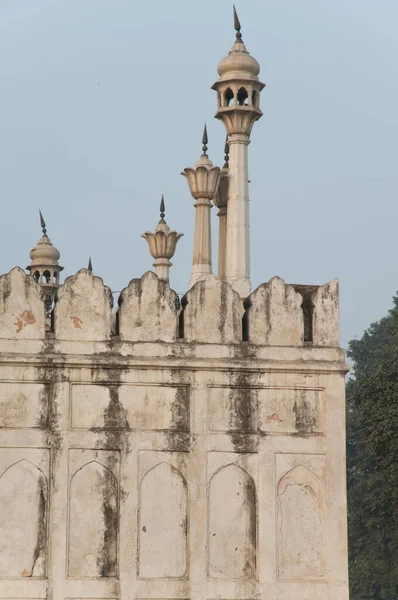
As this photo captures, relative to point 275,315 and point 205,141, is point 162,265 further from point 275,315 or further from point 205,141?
point 275,315

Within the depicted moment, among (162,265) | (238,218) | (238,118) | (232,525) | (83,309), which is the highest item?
(238,118)

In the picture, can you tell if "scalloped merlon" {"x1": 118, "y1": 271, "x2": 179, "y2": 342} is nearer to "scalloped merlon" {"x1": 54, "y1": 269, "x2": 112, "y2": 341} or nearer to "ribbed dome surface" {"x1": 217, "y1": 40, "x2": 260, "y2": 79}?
"scalloped merlon" {"x1": 54, "y1": 269, "x2": 112, "y2": 341}

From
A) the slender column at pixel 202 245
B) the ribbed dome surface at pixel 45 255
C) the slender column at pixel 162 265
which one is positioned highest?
the ribbed dome surface at pixel 45 255

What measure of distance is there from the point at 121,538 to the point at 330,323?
2.66 m

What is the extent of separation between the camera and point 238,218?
3025 cm

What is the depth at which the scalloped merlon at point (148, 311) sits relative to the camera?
12.0m

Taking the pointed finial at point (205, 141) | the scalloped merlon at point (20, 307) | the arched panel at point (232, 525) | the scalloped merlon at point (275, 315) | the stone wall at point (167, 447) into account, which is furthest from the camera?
the pointed finial at point (205, 141)

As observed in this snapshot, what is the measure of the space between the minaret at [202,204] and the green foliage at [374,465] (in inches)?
190

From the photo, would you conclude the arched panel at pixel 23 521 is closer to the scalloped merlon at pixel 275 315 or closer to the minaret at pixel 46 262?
the scalloped merlon at pixel 275 315

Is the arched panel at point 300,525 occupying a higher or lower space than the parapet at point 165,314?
lower

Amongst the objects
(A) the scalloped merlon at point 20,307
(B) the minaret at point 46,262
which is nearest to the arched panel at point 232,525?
(A) the scalloped merlon at point 20,307

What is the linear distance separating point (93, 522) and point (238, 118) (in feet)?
65.8

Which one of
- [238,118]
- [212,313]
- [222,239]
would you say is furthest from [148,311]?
[222,239]

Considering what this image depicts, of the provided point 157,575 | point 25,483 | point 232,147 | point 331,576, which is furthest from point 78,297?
point 232,147
